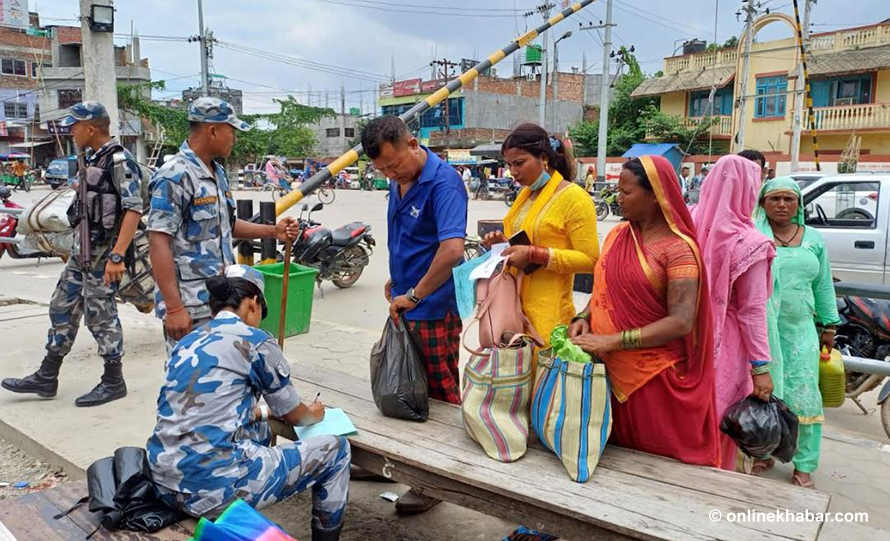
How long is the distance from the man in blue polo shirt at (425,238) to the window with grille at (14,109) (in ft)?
175

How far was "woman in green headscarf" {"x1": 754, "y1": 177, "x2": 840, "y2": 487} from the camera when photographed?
3.19 m

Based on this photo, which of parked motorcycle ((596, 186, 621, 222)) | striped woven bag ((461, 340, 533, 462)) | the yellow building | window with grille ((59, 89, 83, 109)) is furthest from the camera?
window with grille ((59, 89, 83, 109))

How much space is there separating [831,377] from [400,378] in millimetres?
2337

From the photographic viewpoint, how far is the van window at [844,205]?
721 centimetres

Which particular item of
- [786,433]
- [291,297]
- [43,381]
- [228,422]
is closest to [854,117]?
[291,297]

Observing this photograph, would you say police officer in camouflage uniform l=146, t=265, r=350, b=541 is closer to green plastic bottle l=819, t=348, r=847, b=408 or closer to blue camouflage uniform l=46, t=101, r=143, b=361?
blue camouflage uniform l=46, t=101, r=143, b=361

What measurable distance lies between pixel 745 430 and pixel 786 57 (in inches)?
1164

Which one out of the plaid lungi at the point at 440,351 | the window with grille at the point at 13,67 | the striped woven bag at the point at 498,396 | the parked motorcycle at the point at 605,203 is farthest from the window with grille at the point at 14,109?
the striped woven bag at the point at 498,396

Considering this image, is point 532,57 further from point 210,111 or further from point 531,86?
point 210,111

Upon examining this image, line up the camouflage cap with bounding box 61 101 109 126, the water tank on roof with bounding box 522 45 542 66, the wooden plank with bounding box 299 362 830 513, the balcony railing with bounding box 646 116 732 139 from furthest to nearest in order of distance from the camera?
the water tank on roof with bounding box 522 45 542 66
the balcony railing with bounding box 646 116 732 139
the camouflage cap with bounding box 61 101 109 126
the wooden plank with bounding box 299 362 830 513

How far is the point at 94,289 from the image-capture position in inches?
161

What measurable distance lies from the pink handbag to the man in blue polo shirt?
216 millimetres

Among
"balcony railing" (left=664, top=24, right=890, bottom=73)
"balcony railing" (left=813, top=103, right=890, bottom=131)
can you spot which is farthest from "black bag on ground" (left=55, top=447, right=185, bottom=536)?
"balcony railing" (left=664, top=24, right=890, bottom=73)

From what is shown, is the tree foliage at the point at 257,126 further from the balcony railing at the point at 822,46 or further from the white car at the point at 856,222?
the white car at the point at 856,222
